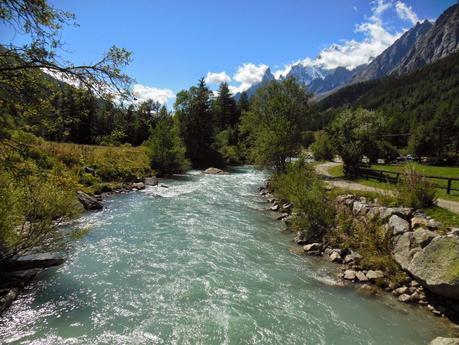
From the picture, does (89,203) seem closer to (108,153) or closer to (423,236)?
(108,153)

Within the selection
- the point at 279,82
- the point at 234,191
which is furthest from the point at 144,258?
the point at 279,82

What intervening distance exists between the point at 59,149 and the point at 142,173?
358 inches

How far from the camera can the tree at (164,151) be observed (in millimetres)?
40938

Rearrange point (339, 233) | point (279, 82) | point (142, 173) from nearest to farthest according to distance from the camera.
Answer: point (339, 233), point (142, 173), point (279, 82)

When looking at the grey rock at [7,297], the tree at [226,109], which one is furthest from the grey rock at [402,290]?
the tree at [226,109]

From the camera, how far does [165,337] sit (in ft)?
26.5

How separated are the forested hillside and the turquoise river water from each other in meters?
45.0

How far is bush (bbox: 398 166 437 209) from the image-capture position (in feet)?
46.0

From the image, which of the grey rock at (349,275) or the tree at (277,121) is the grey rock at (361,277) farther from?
the tree at (277,121)

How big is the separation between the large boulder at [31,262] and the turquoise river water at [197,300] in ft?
1.42

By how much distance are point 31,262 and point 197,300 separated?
6.28 metres

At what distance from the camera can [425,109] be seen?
123 m

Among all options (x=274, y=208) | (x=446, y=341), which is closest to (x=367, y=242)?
(x=446, y=341)

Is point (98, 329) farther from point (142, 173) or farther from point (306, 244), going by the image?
point (142, 173)
